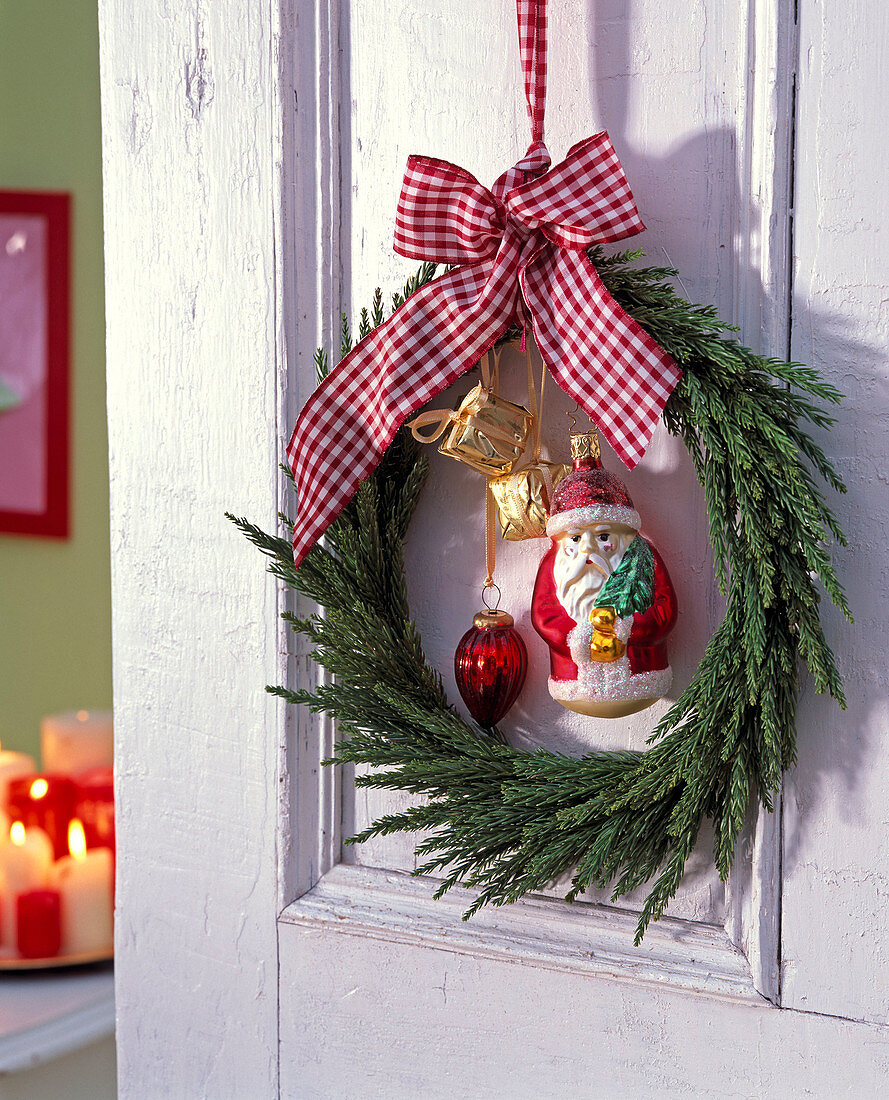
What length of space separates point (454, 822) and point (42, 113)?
1.18 metres

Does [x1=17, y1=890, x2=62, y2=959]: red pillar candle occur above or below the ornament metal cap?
below

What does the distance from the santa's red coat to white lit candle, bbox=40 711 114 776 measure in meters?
0.77

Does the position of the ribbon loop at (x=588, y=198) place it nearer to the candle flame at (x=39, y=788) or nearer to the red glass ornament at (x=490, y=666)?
the red glass ornament at (x=490, y=666)

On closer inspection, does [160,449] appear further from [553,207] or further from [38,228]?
[38,228]

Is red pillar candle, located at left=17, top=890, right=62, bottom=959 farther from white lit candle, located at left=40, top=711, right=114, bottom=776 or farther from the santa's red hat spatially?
the santa's red hat

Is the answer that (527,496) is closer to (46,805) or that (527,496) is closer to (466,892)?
(466,892)

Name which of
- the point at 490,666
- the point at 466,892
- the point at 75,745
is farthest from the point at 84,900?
the point at 490,666

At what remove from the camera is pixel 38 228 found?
4.41ft

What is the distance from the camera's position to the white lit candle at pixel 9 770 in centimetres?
115

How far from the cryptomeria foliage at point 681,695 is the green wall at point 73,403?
2.57 feet

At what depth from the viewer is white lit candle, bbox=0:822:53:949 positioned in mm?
1089

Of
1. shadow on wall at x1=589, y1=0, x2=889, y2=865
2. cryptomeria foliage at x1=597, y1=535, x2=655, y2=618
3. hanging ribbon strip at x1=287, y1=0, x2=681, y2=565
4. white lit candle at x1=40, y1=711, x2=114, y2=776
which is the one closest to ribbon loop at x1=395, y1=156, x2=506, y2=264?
hanging ribbon strip at x1=287, y1=0, x2=681, y2=565

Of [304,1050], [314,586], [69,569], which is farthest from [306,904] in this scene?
[69,569]

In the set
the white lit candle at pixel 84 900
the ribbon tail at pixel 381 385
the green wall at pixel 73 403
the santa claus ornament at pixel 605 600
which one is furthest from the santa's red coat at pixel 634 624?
the green wall at pixel 73 403
